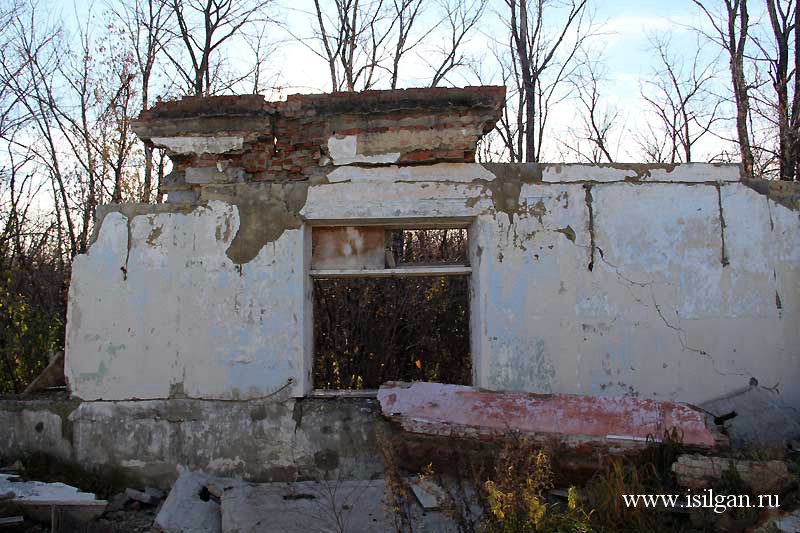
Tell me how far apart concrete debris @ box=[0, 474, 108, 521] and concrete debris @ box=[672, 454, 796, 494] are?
3661 millimetres

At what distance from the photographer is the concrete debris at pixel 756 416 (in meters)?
4.55

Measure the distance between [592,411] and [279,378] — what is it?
2.24 metres

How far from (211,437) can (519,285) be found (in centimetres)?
255

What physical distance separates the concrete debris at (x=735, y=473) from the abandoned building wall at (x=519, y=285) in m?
1.09

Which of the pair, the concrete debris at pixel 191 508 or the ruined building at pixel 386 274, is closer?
the concrete debris at pixel 191 508

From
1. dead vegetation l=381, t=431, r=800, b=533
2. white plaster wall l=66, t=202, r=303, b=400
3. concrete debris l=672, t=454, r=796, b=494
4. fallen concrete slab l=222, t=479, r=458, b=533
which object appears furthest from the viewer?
white plaster wall l=66, t=202, r=303, b=400

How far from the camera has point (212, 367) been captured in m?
5.05

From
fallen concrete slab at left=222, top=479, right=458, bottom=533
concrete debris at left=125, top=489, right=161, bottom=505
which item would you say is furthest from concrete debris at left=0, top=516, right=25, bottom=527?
fallen concrete slab at left=222, top=479, right=458, bottom=533

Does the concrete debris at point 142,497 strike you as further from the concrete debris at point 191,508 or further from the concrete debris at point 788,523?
the concrete debris at point 788,523

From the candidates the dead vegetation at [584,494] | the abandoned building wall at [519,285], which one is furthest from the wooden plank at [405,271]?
the dead vegetation at [584,494]

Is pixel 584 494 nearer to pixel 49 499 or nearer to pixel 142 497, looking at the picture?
pixel 142 497

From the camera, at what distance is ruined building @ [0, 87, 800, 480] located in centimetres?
500

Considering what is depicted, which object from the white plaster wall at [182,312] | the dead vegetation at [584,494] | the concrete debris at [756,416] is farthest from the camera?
the white plaster wall at [182,312]

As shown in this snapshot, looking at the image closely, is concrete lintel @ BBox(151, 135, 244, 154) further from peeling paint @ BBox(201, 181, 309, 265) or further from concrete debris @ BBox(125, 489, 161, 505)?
concrete debris @ BBox(125, 489, 161, 505)
